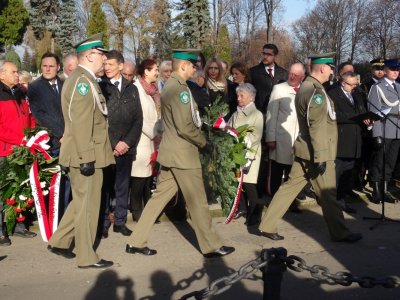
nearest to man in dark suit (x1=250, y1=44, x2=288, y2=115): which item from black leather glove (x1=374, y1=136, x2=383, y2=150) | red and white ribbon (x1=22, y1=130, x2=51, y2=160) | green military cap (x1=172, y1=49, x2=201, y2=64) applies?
black leather glove (x1=374, y1=136, x2=383, y2=150)

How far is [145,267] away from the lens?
5.51 m

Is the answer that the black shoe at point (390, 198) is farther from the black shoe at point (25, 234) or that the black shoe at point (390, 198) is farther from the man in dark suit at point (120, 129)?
the black shoe at point (25, 234)

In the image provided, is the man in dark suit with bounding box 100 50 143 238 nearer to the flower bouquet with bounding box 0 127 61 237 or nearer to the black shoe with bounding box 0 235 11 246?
the flower bouquet with bounding box 0 127 61 237

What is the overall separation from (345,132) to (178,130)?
3329 mm

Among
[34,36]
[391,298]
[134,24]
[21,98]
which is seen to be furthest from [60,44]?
[391,298]

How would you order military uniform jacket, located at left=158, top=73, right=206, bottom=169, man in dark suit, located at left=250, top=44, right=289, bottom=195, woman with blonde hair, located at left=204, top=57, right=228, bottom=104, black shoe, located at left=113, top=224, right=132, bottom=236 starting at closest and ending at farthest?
military uniform jacket, located at left=158, top=73, right=206, bottom=169 → black shoe, located at left=113, top=224, right=132, bottom=236 → woman with blonde hair, located at left=204, top=57, right=228, bottom=104 → man in dark suit, located at left=250, top=44, right=289, bottom=195

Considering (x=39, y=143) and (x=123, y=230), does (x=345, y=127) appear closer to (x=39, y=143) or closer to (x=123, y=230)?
(x=123, y=230)

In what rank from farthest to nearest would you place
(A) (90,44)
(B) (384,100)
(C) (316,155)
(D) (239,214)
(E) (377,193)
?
(E) (377,193), (B) (384,100), (D) (239,214), (C) (316,155), (A) (90,44)

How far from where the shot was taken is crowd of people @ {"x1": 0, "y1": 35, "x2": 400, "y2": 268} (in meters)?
5.40

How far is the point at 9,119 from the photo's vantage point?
6.43m

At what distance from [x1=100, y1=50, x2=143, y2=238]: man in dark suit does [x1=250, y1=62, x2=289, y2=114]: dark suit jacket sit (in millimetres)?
2507

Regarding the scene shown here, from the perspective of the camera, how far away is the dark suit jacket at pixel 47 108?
6652 mm

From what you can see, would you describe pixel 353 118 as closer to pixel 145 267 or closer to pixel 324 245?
pixel 324 245

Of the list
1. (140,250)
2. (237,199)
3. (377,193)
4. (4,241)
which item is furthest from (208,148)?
(377,193)
